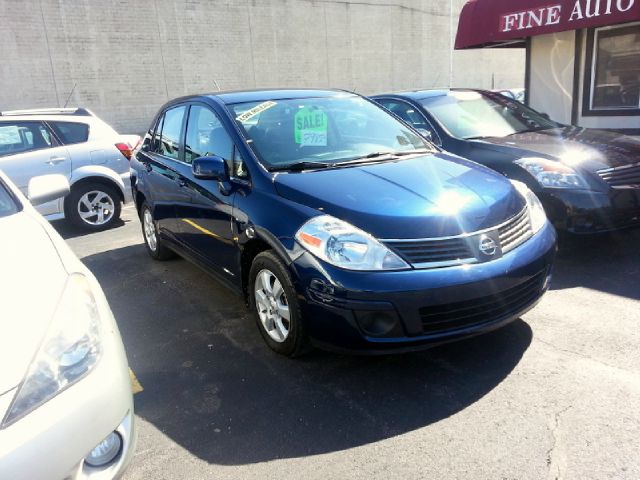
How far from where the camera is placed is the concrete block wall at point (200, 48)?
18.1 m

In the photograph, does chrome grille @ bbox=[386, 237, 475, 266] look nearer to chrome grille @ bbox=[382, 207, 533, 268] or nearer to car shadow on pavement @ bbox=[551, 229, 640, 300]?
chrome grille @ bbox=[382, 207, 533, 268]

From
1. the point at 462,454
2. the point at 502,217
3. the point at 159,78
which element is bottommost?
the point at 462,454

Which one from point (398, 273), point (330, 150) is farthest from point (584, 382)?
point (330, 150)

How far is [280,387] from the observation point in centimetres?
294

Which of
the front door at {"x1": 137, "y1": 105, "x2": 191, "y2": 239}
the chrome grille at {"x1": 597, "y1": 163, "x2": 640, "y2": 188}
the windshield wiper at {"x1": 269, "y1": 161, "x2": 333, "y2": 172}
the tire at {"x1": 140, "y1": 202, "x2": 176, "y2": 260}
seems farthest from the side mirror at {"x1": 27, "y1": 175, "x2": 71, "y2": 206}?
the chrome grille at {"x1": 597, "y1": 163, "x2": 640, "y2": 188}

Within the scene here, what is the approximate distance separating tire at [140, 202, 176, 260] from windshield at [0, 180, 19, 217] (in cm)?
219

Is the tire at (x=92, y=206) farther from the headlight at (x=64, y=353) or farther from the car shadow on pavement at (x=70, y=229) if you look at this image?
the headlight at (x=64, y=353)

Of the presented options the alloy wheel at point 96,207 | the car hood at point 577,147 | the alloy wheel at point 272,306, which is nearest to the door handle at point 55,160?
the alloy wheel at point 96,207

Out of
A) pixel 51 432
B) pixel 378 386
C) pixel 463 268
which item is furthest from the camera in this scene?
pixel 378 386

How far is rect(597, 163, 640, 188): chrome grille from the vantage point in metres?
4.54

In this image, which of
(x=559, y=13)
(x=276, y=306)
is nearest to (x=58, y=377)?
(x=276, y=306)

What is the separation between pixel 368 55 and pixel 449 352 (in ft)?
79.2

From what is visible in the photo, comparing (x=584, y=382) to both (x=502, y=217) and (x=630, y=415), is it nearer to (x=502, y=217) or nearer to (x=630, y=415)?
(x=630, y=415)

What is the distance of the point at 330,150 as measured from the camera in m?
3.68
